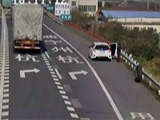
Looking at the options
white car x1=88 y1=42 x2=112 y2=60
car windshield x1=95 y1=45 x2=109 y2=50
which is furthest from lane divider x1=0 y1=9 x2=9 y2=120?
car windshield x1=95 y1=45 x2=109 y2=50

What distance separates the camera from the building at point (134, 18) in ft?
465

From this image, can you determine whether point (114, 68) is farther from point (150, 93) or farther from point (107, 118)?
point (107, 118)

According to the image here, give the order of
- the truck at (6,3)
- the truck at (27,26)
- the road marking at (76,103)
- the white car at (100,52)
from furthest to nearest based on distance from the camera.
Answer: the truck at (6,3) < the truck at (27,26) < the white car at (100,52) < the road marking at (76,103)

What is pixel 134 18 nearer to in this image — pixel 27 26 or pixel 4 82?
pixel 27 26

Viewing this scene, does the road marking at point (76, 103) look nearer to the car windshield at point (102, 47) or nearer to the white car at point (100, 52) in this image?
the white car at point (100, 52)

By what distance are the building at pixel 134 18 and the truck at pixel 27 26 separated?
9408 centimetres

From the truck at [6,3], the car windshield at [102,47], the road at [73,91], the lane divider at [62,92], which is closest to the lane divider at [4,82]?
the road at [73,91]

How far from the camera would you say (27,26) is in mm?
41812

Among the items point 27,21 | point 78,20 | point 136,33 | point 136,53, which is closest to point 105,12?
point 78,20

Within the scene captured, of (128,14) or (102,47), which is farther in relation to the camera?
(128,14)

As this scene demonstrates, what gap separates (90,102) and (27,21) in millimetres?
20303

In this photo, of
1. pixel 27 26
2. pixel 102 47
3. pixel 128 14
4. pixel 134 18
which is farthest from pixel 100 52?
pixel 128 14

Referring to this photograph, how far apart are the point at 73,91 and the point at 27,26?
17412 millimetres

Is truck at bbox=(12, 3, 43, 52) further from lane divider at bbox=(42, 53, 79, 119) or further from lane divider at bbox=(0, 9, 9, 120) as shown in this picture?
lane divider at bbox=(42, 53, 79, 119)
